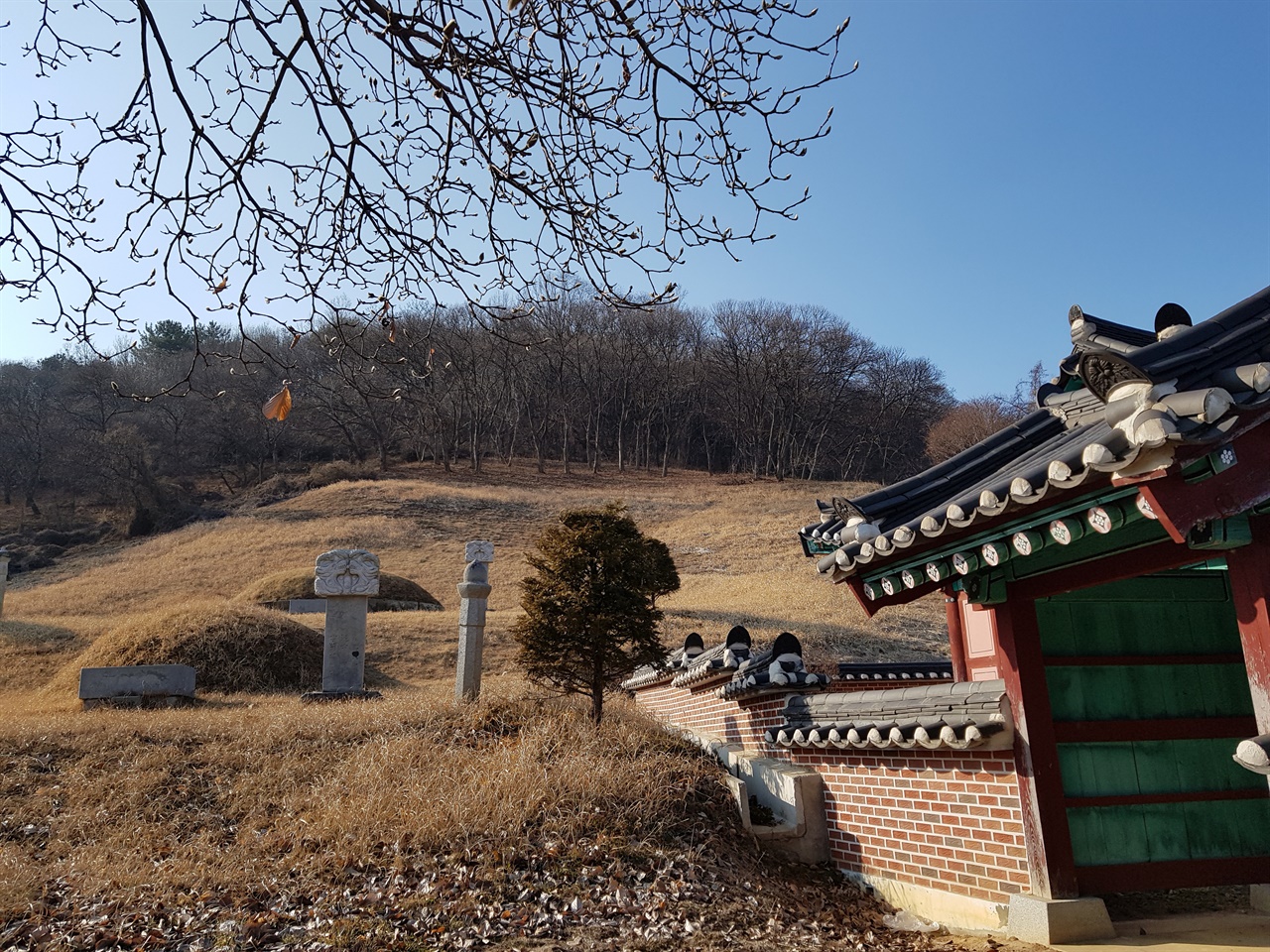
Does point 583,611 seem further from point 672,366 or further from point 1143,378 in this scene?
point 672,366

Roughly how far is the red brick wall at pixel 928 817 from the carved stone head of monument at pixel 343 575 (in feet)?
26.5

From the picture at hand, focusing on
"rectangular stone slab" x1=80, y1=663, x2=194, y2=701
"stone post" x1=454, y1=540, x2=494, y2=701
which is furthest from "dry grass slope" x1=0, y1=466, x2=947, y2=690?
"stone post" x1=454, y1=540, x2=494, y2=701

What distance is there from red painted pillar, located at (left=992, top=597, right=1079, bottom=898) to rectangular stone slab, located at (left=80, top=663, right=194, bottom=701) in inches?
472

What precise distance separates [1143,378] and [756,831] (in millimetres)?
4661

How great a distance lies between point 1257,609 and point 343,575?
11.8 metres

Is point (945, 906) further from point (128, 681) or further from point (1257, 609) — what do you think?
point (128, 681)

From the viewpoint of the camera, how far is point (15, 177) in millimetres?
4195

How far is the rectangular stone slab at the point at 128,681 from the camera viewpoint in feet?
41.5

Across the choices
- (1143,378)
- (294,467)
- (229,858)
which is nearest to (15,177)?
(229,858)

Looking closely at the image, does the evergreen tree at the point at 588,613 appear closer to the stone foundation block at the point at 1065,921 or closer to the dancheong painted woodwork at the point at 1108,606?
the dancheong painted woodwork at the point at 1108,606

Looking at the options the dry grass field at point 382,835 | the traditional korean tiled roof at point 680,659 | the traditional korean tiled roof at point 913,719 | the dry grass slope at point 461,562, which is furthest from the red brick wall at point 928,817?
the dry grass slope at point 461,562

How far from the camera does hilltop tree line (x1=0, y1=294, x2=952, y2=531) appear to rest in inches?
1957

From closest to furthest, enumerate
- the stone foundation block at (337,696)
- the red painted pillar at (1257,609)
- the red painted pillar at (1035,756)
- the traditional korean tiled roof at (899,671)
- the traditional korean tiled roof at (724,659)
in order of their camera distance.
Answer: the red painted pillar at (1257,609) < the red painted pillar at (1035,756) < the traditional korean tiled roof at (724,659) < the traditional korean tiled roof at (899,671) < the stone foundation block at (337,696)

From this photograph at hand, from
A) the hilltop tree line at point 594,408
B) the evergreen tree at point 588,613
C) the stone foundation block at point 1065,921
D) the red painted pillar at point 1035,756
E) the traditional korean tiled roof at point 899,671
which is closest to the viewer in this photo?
the stone foundation block at point 1065,921
